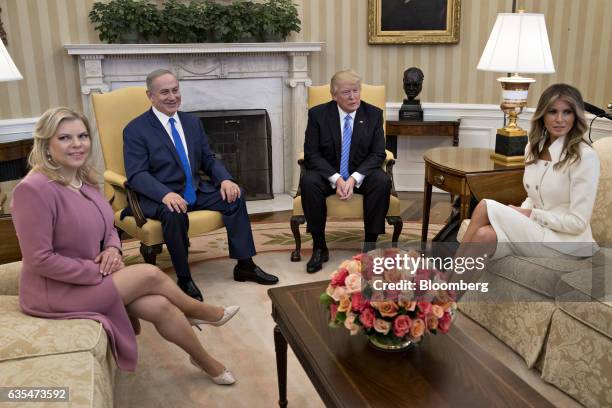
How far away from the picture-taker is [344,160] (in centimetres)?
390

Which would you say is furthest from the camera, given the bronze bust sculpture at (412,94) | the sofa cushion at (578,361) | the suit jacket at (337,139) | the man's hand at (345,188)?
the bronze bust sculpture at (412,94)

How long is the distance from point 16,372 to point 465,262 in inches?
79.1

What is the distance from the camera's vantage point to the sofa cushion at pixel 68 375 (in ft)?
5.60

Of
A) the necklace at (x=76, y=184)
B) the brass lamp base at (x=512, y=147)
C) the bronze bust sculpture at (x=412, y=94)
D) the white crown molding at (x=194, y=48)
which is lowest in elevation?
the brass lamp base at (x=512, y=147)

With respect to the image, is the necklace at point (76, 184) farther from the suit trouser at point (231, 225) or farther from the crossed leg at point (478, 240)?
the crossed leg at point (478, 240)

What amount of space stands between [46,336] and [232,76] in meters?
3.63

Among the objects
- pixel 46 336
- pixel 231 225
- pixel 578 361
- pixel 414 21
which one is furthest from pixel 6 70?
pixel 414 21

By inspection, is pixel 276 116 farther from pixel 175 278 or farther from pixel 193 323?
pixel 193 323

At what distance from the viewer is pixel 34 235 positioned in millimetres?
2027

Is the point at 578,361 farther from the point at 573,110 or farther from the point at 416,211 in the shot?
the point at 416,211

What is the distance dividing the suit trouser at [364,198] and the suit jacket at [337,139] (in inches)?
4.6

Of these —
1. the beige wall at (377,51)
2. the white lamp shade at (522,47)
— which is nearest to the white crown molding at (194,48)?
the beige wall at (377,51)

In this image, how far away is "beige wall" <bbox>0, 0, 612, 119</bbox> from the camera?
4703mm

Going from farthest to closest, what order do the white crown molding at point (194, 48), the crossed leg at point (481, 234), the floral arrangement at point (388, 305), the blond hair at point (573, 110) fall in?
the white crown molding at point (194, 48) < the crossed leg at point (481, 234) < the blond hair at point (573, 110) < the floral arrangement at point (388, 305)
